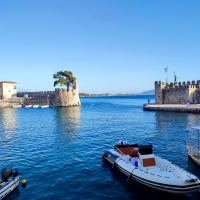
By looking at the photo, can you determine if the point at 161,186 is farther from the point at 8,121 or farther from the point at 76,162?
the point at 8,121

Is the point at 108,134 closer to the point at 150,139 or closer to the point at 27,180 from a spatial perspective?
the point at 150,139

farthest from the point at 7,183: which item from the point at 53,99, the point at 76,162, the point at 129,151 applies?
the point at 53,99

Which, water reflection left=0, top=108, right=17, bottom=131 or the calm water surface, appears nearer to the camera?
the calm water surface

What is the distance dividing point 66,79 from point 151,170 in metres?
82.6

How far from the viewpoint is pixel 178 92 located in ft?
225

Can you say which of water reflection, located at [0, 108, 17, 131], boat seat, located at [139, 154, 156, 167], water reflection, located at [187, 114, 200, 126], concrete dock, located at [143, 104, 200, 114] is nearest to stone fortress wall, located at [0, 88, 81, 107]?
water reflection, located at [0, 108, 17, 131]

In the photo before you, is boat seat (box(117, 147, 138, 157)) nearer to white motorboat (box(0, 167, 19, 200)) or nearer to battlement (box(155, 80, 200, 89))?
white motorboat (box(0, 167, 19, 200))

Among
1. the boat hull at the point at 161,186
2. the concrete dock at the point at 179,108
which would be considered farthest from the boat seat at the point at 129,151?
the concrete dock at the point at 179,108

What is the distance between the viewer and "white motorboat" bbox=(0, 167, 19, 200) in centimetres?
1356

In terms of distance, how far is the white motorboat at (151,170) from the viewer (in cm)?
1316

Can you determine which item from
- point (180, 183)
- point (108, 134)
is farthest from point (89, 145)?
point (180, 183)

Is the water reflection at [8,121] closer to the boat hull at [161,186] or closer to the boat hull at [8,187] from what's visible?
the boat hull at [8,187]

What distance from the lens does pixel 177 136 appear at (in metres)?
29.6

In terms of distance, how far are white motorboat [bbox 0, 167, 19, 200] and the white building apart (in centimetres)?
8802
